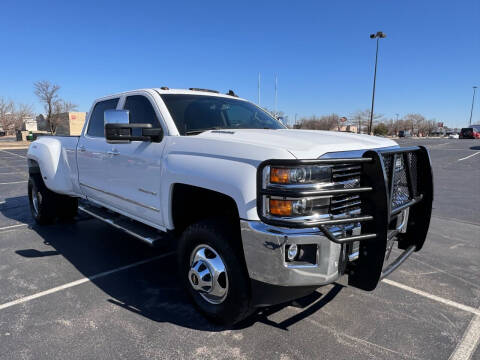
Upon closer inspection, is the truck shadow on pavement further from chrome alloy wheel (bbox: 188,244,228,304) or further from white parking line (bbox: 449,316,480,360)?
white parking line (bbox: 449,316,480,360)

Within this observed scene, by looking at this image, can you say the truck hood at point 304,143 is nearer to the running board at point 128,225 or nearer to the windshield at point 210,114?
the windshield at point 210,114

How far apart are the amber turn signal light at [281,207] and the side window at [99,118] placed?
2.87 m

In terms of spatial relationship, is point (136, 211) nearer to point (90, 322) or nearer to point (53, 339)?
point (90, 322)

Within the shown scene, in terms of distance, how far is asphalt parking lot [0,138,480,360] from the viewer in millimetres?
2367

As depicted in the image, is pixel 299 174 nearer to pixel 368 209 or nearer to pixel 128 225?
pixel 368 209

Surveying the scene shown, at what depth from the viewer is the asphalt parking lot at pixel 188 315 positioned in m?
2.37

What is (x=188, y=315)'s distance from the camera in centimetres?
281

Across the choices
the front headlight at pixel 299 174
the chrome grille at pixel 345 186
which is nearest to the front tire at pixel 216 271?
the front headlight at pixel 299 174

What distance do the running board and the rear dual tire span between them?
3.61 ft

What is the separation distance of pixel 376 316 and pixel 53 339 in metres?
2.57

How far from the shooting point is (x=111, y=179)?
3773mm

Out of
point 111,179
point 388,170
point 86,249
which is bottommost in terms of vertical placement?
point 86,249

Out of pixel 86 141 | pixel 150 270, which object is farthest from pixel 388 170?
pixel 86 141

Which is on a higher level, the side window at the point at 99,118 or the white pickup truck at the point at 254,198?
the side window at the point at 99,118
